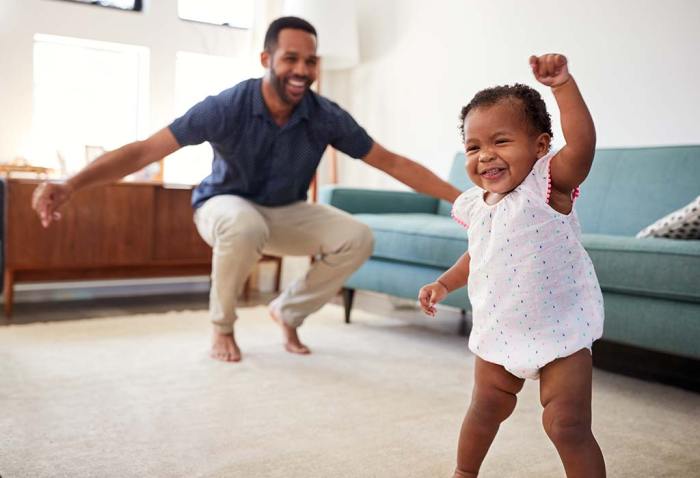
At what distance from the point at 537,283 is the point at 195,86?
3535mm

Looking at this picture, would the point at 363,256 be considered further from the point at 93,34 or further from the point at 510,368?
the point at 93,34

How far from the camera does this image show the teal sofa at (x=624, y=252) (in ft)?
6.59

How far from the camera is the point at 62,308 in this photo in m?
3.52

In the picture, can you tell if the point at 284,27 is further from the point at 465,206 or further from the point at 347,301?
the point at 465,206

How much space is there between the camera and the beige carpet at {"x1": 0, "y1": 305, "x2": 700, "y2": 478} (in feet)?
4.86

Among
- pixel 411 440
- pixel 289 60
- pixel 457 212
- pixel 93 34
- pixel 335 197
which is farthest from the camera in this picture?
pixel 93 34

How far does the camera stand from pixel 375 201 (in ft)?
11.2

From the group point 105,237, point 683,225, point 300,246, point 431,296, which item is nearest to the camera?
point 431,296

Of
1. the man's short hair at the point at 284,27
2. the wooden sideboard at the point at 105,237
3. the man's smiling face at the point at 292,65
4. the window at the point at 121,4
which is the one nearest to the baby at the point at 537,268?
the man's smiling face at the point at 292,65

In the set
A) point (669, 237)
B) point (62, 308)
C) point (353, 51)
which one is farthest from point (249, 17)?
point (669, 237)

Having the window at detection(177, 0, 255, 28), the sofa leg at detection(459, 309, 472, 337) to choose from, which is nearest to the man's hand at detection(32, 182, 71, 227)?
the sofa leg at detection(459, 309, 472, 337)

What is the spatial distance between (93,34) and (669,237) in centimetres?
303

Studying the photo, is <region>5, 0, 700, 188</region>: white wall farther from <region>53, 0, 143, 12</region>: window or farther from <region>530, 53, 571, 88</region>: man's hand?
<region>530, 53, 571, 88</region>: man's hand

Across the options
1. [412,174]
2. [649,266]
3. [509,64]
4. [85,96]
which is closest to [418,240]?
[412,174]
